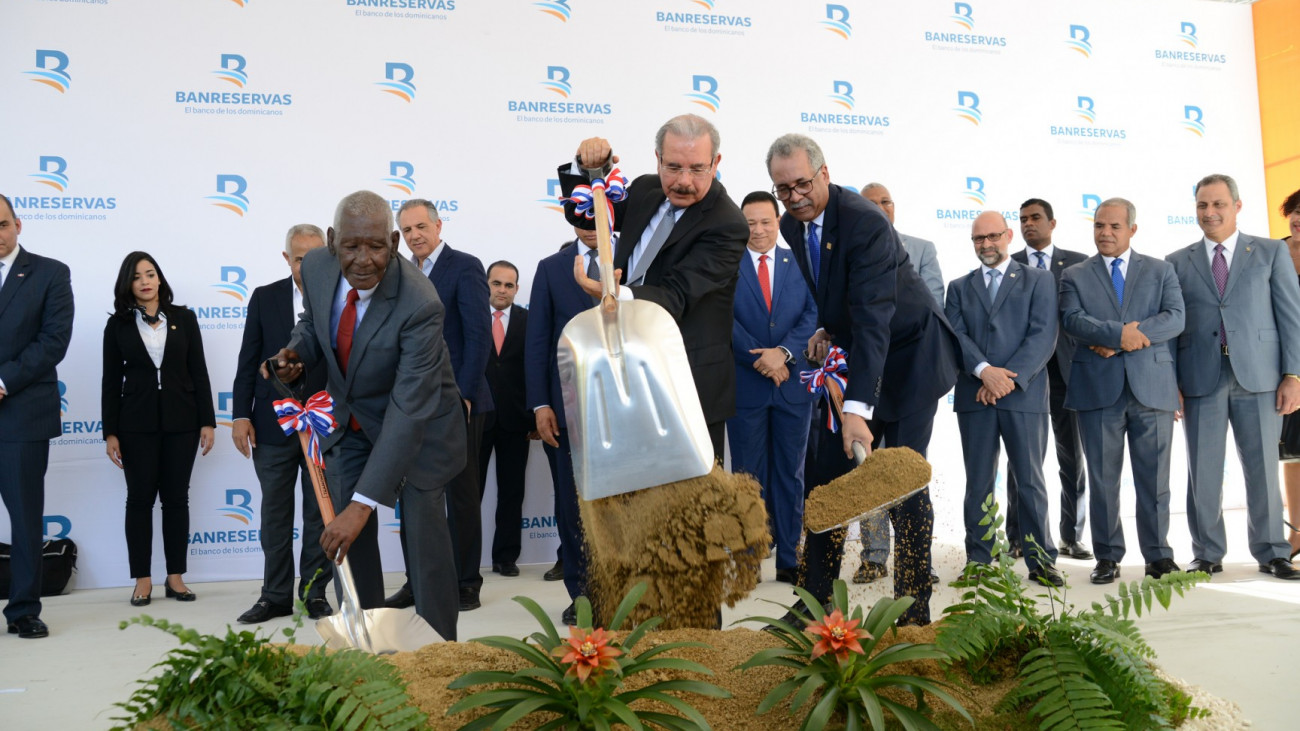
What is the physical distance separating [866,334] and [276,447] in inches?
125

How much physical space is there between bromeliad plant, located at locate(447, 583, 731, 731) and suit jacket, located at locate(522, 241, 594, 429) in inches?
101

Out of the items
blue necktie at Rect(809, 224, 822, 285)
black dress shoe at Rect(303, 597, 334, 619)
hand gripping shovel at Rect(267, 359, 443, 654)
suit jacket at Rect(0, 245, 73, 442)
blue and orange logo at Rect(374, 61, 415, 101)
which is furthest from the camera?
blue and orange logo at Rect(374, 61, 415, 101)

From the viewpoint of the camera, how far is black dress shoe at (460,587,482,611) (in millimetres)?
5070

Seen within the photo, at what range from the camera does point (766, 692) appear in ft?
8.93

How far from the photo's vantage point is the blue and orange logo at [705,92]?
6.98m

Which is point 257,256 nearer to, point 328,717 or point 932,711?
point 328,717

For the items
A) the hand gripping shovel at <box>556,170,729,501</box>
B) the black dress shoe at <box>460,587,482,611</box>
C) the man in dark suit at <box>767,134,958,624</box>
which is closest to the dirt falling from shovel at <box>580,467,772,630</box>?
the hand gripping shovel at <box>556,170,729,501</box>

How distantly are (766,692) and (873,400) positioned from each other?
132cm

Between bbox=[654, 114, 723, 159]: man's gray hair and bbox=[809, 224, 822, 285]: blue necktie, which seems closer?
bbox=[654, 114, 723, 159]: man's gray hair

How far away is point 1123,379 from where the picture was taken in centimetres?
533

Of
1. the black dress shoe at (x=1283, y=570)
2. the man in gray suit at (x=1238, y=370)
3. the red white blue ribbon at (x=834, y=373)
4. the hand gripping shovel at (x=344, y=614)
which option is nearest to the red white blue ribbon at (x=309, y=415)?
the hand gripping shovel at (x=344, y=614)

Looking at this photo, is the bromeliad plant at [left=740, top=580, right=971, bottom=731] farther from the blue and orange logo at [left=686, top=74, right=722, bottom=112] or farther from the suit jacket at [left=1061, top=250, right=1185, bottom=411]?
the blue and orange logo at [left=686, top=74, right=722, bottom=112]

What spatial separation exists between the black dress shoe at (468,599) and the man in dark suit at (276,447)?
68cm

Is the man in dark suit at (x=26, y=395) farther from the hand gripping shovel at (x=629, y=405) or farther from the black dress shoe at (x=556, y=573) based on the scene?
the hand gripping shovel at (x=629, y=405)
